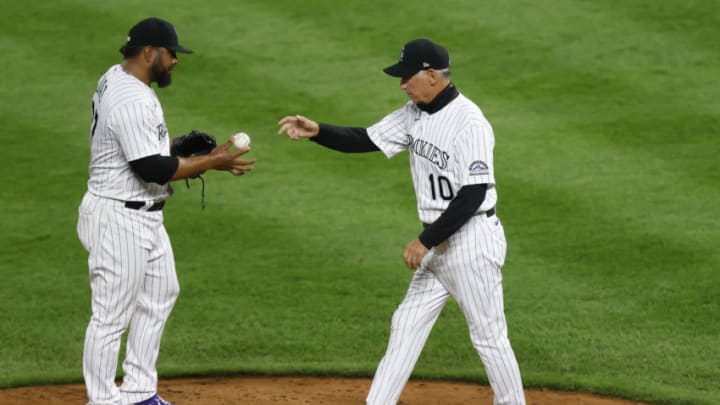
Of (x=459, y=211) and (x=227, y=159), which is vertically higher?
(x=227, y=159)

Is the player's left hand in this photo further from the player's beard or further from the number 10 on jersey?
the player's beard

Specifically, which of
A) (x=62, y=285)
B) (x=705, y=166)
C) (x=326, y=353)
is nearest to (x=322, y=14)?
(x=705, y=166)

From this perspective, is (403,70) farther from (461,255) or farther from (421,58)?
(461,255)

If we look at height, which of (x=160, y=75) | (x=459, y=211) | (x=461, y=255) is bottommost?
(x=461, y=255)

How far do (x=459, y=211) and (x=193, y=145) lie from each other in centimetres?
150

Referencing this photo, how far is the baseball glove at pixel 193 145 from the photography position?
629 cm

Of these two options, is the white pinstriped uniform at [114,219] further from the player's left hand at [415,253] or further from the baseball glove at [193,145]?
the player's left hand at [415,253]

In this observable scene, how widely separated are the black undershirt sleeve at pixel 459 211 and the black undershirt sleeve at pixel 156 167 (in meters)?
1.26

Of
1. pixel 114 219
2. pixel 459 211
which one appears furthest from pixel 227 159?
pixel 459 211

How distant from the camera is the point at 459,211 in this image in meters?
5.61

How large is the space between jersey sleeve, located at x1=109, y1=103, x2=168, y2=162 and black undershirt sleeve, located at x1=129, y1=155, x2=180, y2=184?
0.09 ft

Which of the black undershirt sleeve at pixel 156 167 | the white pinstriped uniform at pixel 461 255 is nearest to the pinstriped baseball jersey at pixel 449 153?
the white pinstriped uniform at pixel 461 255

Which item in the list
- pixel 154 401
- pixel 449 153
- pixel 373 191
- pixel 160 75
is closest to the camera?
pixel 449 153

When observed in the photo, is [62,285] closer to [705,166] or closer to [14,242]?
[14,242]
